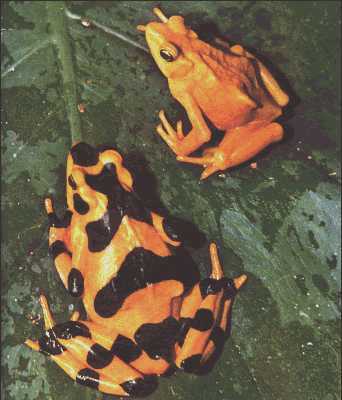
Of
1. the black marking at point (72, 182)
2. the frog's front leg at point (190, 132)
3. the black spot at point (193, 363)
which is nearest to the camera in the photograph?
the black spot at point (193, 363)

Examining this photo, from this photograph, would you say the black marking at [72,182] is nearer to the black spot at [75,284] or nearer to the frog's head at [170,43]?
the black spot at [75,284]

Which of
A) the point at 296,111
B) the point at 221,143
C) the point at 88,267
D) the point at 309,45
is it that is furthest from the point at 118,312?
the point at 309,45

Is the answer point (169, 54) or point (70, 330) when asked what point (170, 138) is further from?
point (70, 330)

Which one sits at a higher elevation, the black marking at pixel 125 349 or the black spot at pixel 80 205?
the black spot at pixel 80 205

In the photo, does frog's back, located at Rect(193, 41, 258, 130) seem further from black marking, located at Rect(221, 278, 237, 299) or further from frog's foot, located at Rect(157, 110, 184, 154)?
black marking, located at Rect(221, 278, 237, 299)

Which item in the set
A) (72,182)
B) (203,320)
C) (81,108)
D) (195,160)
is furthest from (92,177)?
(203,320)

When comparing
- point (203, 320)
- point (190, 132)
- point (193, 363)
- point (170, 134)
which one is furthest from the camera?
point (190, 132)

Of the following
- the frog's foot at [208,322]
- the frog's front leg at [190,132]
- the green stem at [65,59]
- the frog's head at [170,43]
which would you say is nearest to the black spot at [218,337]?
the frog's foot at [208,322]
